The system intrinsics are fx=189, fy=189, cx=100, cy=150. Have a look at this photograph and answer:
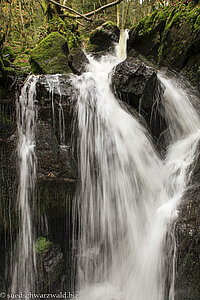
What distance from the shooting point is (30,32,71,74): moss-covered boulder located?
16.9 feet

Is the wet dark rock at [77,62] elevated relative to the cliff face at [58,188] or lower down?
elevated

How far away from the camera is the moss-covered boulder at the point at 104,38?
802 cm

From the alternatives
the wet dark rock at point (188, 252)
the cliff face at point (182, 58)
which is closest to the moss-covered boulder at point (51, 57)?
the cliff face at point (182, 58)

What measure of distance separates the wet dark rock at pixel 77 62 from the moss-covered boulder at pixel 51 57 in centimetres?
22

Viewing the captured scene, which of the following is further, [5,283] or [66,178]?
[66,178]

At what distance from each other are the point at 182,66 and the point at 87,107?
11.6ft

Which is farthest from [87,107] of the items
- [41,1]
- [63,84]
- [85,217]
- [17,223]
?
[41,1]

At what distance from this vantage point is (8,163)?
3533 millimetres

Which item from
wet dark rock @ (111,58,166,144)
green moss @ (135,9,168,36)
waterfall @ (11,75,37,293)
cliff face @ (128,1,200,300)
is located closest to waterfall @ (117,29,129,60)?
cliff face @ (128,1,200,300)

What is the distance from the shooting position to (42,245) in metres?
3.33

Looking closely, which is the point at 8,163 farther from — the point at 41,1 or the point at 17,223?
the point at 41,1

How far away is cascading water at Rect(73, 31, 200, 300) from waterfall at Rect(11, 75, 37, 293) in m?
0.88

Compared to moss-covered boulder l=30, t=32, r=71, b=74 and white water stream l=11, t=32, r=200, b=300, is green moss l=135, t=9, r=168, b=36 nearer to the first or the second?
moss-covered boulder l=30, t=32, r=71, b=74

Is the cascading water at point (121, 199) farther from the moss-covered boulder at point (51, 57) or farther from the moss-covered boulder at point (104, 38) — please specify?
the moss-covered boulder at point (104, 38)
